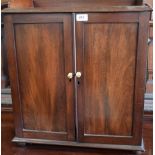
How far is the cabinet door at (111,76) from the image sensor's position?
1.52 m

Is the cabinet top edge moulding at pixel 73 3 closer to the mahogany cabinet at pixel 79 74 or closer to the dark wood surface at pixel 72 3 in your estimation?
the dark wood surface at pixel 72 3

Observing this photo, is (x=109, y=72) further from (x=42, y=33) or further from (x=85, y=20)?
(x=42, y=33)

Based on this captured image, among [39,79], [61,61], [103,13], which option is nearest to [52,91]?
[39,79]

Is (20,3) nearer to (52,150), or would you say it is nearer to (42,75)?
(42,75)

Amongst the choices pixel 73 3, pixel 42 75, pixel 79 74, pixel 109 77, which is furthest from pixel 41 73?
pixel 73 3

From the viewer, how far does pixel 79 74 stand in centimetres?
164

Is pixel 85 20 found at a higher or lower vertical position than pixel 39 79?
higher

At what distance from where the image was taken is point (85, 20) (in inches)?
59.8

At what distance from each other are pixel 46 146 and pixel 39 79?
21.5 inches

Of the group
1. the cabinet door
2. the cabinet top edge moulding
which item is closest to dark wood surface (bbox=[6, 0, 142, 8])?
the cabinet top edge moulding

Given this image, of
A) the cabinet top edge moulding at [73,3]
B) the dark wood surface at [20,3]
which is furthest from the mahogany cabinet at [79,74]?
the cabinet top edge moulding at [73,3]

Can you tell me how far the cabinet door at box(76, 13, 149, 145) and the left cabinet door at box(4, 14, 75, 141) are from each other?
0.08m

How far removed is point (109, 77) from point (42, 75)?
0.45m

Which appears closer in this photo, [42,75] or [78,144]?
[42,75]
